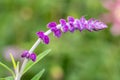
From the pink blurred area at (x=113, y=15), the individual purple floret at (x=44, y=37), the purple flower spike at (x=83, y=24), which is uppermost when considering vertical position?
the pink blurred area at (x=113, y=15)

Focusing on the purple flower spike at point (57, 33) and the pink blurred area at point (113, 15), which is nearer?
the purple flower spike at point (57, 33)

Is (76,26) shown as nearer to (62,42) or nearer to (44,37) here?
(44,37)

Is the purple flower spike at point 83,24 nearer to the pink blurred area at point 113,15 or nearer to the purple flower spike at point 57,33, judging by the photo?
Answer: the purple flower spike at point 57,33

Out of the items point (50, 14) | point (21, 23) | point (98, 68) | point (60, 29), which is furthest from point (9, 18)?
point (60, 29)

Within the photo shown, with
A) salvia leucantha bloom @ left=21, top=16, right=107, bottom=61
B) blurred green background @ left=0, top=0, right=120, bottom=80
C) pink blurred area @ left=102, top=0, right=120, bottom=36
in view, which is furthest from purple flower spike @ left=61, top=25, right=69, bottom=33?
pink blurred area @ left=102, top=0, right=120, bottom=36

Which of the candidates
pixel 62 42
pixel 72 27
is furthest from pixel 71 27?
pixel 62 42

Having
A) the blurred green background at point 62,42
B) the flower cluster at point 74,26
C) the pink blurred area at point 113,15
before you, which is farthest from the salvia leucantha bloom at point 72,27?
the pink blurred area at point 113,15

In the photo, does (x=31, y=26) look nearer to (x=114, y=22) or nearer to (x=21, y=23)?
(x=21, y=23)

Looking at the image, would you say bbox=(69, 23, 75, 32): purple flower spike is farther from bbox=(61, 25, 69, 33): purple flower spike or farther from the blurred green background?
the blurred green background
